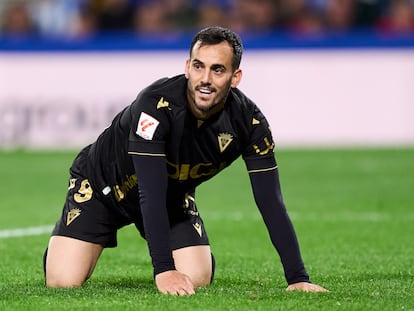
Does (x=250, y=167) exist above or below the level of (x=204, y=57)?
below

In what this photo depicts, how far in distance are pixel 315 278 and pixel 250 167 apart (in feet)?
3.52

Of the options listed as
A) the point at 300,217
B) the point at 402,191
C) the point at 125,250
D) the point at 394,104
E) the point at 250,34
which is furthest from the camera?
the point at 250,34

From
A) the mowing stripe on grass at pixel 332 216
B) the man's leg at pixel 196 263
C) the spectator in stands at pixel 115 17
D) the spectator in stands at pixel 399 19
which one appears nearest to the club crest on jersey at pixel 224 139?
the man's leg at pixel 196 263

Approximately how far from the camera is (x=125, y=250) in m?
8.61

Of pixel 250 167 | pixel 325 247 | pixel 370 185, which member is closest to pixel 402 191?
pixel 370 185

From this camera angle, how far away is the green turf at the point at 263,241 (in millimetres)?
5770

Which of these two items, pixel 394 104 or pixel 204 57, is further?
pixel 394 104

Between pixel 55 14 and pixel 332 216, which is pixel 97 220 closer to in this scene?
pixel 332 216

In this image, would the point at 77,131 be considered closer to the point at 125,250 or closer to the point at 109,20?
the point at 109,20

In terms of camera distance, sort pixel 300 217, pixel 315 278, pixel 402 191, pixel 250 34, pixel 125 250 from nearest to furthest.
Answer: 1. pixel 315 278
2. pixel 125 250
3. pixel 300 217
4. pixel 402 191
5. pixel 250 34

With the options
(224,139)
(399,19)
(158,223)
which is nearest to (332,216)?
(224,139)

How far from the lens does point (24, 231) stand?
9562 mm

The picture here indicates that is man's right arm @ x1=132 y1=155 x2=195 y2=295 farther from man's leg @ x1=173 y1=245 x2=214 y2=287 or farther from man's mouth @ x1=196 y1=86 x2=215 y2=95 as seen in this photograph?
man's leg @ x1=173 y1=245 x2=214 y2=287

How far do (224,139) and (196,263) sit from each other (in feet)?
3.24
